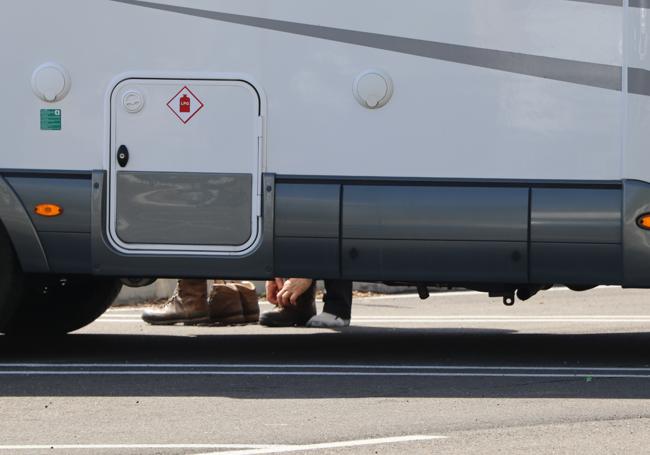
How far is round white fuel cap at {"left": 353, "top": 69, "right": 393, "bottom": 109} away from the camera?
906cm

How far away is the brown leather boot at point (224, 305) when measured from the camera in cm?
1212

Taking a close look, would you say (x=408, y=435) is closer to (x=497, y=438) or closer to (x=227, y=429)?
(x=497, y=438)

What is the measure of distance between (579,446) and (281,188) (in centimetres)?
334

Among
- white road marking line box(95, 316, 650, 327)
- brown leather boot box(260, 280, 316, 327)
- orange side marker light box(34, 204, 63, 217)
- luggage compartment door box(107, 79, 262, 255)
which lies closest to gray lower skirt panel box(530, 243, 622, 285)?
luggage compartment door box(107, 79, 262, 255)

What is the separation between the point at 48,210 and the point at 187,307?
3.01 metres

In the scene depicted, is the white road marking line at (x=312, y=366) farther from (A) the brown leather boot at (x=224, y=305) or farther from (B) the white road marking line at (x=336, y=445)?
(A) the brown leather boot at (x=224, y=305)

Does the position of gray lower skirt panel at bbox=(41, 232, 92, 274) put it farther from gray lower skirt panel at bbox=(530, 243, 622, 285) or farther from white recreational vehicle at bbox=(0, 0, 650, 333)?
gray lower skirt panel at bbox=(530, 243, 622, 285)

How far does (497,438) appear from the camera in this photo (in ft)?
21.2

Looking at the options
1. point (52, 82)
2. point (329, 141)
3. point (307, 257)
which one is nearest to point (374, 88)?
point (329, 141)

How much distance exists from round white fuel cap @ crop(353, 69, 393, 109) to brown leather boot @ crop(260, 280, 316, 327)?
3.31 meters

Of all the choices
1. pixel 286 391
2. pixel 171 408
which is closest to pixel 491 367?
pixel 286 391

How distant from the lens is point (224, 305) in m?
12.1

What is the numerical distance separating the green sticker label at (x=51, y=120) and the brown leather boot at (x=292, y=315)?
324cm

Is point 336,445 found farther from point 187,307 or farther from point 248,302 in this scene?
point 248,302
